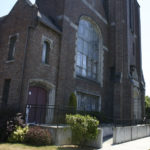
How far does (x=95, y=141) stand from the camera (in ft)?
32.3

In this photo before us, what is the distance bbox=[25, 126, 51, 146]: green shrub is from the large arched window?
8658 mm

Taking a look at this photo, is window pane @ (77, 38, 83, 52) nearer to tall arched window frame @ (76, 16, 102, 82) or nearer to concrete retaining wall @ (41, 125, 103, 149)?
tall arched window frame @ (76, 16, 102, 82)

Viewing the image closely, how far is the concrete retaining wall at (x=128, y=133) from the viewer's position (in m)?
11.2

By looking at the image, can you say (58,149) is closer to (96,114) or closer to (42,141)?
(42,141)

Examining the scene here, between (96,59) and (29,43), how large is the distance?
9645mm

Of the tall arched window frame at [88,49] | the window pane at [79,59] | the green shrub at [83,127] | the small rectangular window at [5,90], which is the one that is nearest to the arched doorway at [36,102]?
the small rectangular window at [5,90]

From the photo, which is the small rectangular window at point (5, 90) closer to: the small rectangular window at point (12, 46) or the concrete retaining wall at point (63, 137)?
the small rectangular window at point (12, 46)

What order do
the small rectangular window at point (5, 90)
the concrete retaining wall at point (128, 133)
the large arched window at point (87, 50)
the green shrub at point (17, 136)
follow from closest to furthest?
the green shrub at point (17, 136) < the concrete retaining wall at point (128, 133) < the small rectangular window at point (5, 90) < the large arched window at point (87, 50)

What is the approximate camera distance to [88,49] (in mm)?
19578

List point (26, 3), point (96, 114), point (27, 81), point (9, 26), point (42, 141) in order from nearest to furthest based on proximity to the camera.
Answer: point (42, 141) → point (27, 81) → point (26, 3) → point (9, 26) → point (96, 114)

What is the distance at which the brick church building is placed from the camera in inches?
508

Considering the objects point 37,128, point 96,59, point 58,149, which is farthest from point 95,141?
point 96,59

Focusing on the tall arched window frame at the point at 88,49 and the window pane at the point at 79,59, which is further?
the tall arched window frame at the point at 88,49

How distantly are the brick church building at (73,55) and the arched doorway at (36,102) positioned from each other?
70 millimetres
